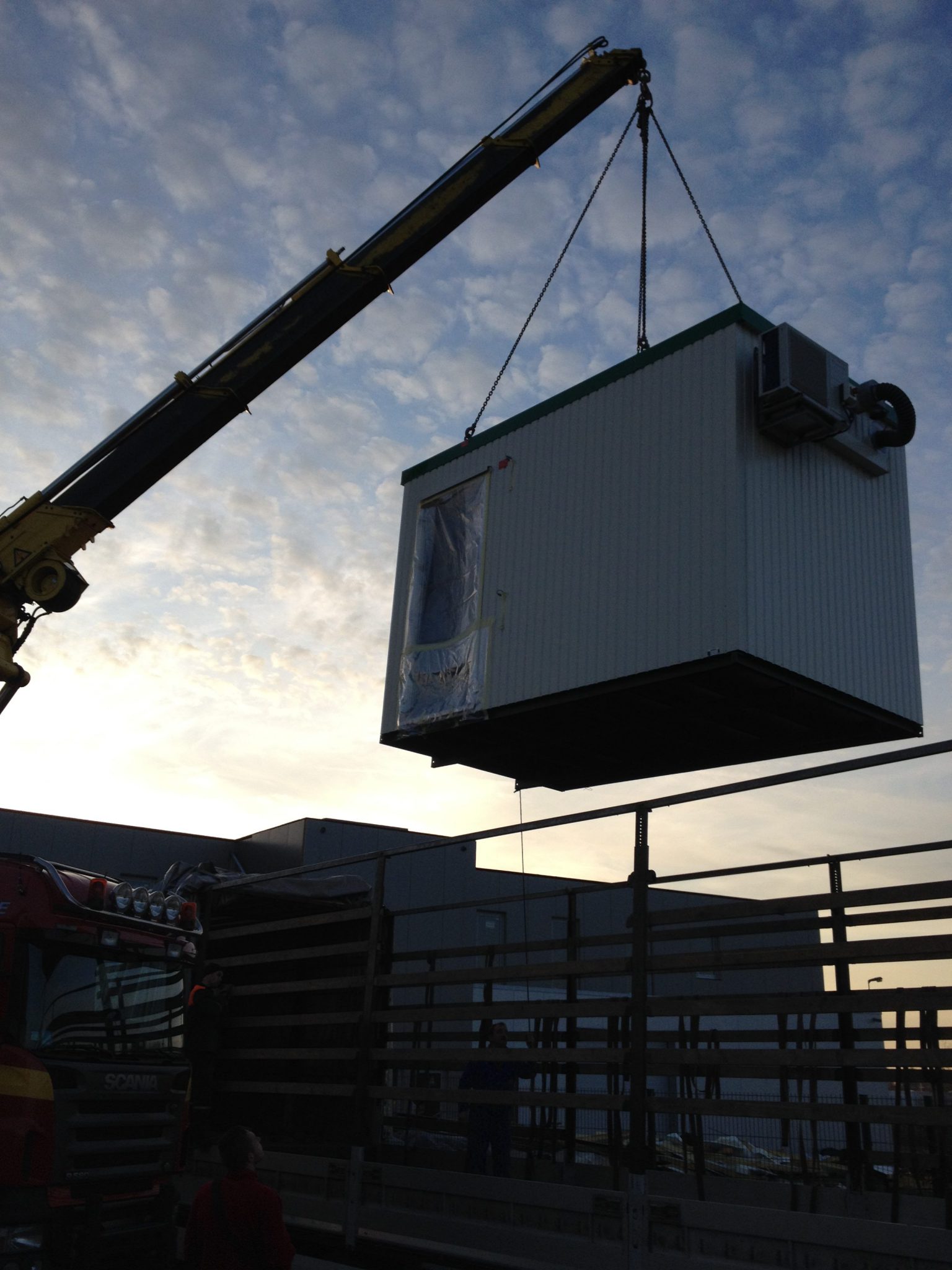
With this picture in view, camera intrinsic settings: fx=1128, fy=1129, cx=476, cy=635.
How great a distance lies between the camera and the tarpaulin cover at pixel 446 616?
12.6 meters

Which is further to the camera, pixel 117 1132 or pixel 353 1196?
pixel 353 1196

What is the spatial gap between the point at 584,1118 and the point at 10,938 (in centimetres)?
735

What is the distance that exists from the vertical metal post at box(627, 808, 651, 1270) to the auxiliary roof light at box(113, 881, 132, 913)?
156 inches

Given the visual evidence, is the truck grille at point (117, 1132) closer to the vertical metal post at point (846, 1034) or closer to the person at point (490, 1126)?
the person at point (490, 1126)

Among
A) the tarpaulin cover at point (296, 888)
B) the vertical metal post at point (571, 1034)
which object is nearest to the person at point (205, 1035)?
the tarpaulin cover at point (296, 888)

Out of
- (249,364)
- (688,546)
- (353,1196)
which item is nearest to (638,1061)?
(353,1196)

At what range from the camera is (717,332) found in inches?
431

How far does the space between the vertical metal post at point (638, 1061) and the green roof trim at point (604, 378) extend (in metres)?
6.00

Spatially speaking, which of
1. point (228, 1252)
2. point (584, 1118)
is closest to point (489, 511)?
point (584, 1118)

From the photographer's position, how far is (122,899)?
848cm

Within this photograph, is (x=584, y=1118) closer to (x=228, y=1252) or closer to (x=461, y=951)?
(x=461, y=951)

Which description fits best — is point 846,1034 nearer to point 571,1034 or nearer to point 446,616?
point 571,1034

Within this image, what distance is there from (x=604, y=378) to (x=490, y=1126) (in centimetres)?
742

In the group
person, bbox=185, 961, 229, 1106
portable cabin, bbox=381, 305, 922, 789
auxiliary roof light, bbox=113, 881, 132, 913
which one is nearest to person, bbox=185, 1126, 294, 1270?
auxiliary roof light, bbox=113, 881, 132, 913
